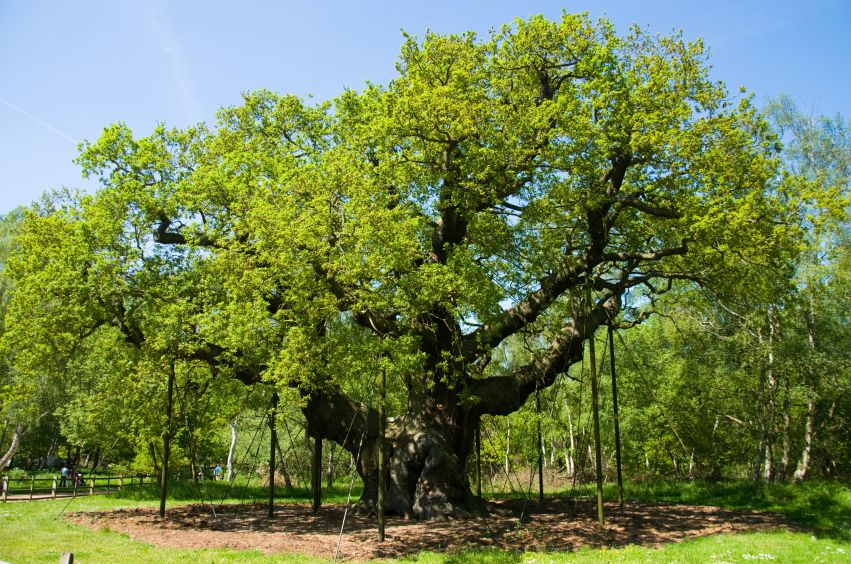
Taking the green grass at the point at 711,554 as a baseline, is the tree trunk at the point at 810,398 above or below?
above

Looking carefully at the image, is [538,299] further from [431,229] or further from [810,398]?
[810,398]

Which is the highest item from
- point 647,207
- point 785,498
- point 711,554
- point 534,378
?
point 647,207

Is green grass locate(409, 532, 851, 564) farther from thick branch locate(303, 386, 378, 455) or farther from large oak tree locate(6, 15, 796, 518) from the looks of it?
thick branch locate(303, 386, 378, 455)

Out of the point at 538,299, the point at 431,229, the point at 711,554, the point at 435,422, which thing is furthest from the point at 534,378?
the point at 711,554

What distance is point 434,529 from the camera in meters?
12.9

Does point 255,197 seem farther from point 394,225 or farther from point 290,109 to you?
point 290,109

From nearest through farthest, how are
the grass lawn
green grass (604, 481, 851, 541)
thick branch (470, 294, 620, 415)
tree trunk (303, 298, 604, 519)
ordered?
the grass lawn, green grass (604, 481, 851, 541), tree trunk (303, 298, 604, 519), thick branch (470, 294, 620, 415)

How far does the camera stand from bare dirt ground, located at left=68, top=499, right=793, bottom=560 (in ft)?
36.7

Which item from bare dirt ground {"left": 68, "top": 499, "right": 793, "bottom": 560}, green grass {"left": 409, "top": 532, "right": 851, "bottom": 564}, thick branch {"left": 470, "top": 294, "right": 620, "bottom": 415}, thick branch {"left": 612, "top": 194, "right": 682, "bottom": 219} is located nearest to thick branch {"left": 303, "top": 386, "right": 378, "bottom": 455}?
bare dirt ground {"left": 68, "top": 499, "right": 793, "bottom": 560}

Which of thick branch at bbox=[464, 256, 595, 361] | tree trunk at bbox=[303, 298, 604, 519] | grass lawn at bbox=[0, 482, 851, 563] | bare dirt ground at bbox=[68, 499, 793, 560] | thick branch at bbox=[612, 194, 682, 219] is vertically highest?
thick branch at bbox=[612, 194, 682, 219]

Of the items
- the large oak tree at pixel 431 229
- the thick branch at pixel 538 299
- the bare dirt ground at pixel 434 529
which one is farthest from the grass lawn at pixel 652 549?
the thick branch at pixel 538 299

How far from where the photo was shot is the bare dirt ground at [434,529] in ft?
36.7

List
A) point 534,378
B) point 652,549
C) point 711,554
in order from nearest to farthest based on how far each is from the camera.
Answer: point 711,554 → point 652,549 → point 534,378

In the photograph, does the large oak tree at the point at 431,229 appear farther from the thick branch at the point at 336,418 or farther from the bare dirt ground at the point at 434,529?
the bare dirt ground at the point at 434,529
